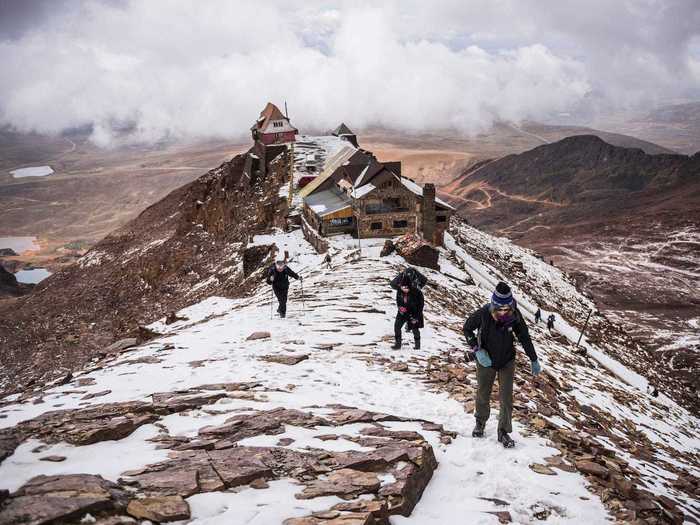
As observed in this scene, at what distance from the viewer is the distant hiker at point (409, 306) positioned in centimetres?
1176

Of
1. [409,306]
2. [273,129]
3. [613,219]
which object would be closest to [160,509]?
[409,306]

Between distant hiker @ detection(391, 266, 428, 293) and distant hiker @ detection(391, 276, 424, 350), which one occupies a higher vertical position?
distant hiker @ detection(391, 266, 428, 293)

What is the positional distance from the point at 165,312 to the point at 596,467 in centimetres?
3592

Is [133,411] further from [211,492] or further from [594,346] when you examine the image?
[594,346]

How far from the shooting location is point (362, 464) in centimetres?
593

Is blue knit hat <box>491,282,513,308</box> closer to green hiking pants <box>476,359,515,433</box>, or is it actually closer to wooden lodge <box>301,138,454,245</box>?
green hiking pants <box>476,359,515,433</box>

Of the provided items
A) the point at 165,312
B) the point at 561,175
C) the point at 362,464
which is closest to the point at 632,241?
the point at 561,175

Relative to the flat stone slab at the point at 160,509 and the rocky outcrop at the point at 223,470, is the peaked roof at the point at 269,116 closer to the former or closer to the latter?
the rocky outcrop at the point at 223,470

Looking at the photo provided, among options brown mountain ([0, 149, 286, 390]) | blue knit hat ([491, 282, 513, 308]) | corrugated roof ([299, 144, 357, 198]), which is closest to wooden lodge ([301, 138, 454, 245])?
corrugated roof ([299, 144, 357, 198])

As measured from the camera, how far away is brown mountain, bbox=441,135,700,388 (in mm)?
56688

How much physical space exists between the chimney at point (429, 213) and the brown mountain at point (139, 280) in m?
13.6

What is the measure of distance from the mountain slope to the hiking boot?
139 millimetres

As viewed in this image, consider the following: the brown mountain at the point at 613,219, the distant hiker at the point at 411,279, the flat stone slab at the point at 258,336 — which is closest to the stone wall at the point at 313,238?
the flat stone slab at the point at 258,336

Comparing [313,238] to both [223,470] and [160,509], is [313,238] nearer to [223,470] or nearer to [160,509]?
[223,470]
